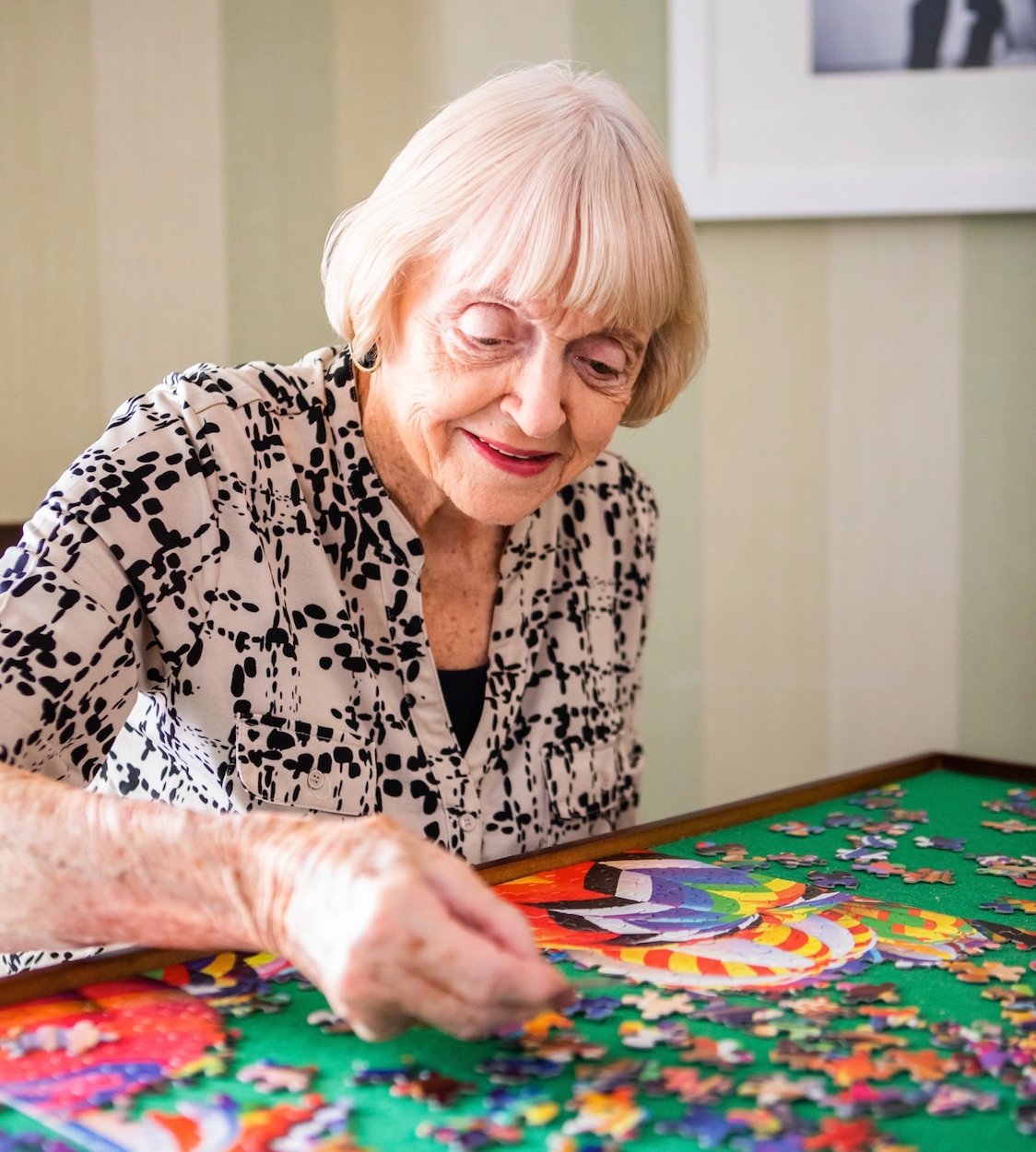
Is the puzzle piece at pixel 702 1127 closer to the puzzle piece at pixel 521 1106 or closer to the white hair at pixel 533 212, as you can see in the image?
the puzzle piece at pixel 521 1106

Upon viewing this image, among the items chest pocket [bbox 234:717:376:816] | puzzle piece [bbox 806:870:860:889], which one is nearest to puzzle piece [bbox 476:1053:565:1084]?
puzzle piece [bbox 806:870:860:889]

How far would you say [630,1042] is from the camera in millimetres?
988

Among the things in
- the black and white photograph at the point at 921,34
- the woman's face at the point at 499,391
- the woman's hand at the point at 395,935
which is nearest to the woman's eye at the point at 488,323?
the woman's face at the point at 499,391

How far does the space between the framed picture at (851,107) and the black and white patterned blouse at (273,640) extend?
105 cm

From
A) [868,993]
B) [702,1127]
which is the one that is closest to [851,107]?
[868,993]

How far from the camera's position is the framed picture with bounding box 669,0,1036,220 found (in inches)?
100.0

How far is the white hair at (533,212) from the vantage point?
1.48m

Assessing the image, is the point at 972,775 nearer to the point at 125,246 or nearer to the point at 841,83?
the point at 841,83

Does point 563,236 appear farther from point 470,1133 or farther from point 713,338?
point 713,338

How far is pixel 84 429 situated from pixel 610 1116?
2.07 metres

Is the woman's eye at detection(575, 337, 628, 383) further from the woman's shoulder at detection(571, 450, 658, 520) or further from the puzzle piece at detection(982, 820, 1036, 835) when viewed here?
the puzzle piece at detection(982, 820, 1036, 835)

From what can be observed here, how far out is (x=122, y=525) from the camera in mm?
1397

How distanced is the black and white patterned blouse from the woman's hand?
1.41 ft

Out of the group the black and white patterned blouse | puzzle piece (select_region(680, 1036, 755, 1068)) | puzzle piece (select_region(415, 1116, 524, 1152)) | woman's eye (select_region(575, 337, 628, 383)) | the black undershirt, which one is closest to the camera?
puzzle piece (select_region(415, 1116, 524, 1152))
